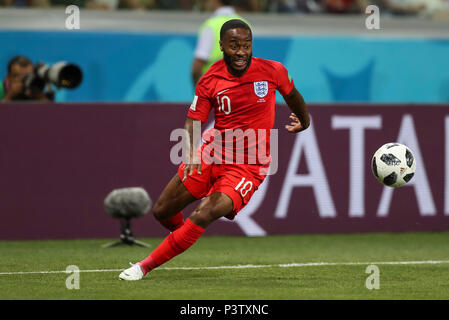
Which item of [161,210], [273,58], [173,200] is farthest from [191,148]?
[273,58]

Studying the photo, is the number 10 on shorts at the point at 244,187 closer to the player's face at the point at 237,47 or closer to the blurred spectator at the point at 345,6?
the player's face at the point at 237,47

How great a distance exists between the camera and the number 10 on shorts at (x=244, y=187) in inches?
303

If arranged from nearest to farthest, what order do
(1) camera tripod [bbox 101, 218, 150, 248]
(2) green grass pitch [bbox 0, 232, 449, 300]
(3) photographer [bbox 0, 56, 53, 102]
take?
1. (2) green grass pitch [bbox 0, 232, 449, 300]
2. (1) camera tripod [bbox 101, 218, 150, 248]
3. (3) photographer [bbox 0, 56, 53, 102]

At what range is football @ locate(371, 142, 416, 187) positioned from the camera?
28.7 ft

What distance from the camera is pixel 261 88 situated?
7820mm

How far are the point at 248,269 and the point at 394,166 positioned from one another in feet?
5.07

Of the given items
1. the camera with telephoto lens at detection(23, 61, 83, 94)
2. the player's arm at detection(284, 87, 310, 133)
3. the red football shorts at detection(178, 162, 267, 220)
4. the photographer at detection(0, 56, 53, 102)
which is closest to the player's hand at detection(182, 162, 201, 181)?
the red football shorts at detection(178, 162, 267, 220)

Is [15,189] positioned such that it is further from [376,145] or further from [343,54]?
[343,54]

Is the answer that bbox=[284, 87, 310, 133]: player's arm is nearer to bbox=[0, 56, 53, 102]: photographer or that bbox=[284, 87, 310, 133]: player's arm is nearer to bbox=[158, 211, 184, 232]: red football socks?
bbox=[158, 211, 184, 232]: red football socks

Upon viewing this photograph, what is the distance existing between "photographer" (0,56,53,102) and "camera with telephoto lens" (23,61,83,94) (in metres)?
0.03

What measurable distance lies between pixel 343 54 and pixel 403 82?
1082 millimetres

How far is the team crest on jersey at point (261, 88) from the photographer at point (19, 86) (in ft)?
15.0

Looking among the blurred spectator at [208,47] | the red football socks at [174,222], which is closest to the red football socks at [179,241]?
the red football socks at [174,222]
